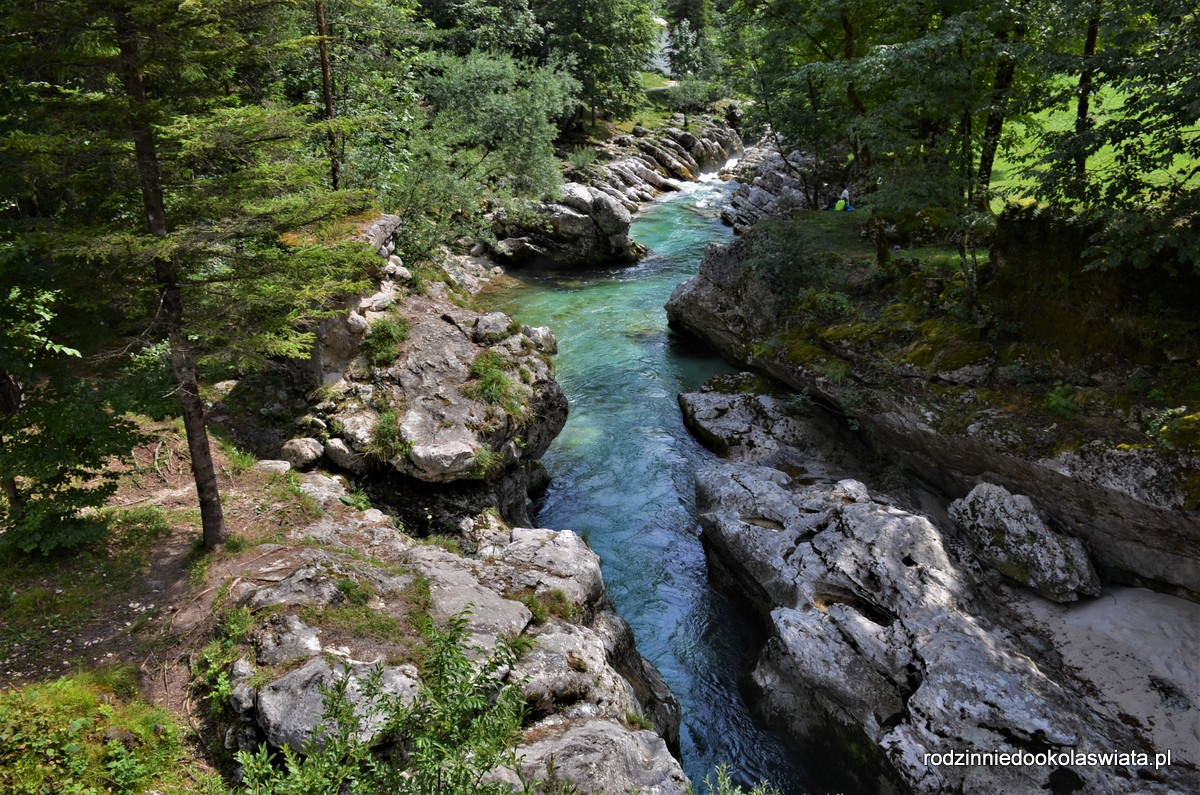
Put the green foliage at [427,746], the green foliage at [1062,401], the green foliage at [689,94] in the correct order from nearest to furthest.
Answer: the green foliage at [427,746] < the green foliage at [1062,401] < the green foliage at [689,94]

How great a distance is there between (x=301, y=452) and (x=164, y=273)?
17.4 ft

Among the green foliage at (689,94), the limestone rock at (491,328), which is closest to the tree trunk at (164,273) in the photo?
the limestone rock at (491,328)

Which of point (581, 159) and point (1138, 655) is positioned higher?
point (581, 159)

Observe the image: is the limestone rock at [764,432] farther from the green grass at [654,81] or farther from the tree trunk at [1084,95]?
the green grass at [654,81]

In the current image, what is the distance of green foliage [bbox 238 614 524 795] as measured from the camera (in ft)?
16.4

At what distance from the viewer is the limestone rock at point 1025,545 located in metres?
10.5

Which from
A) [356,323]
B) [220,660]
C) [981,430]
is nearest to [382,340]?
[356,323]

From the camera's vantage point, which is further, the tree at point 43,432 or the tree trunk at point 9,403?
the tree trunk at point 9,403

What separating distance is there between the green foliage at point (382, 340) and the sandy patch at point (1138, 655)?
1241 centimetres

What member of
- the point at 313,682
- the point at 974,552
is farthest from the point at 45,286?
the point at 974,552

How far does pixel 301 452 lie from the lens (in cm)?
1246

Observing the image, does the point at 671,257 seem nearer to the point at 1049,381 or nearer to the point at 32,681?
the point at 1049,381

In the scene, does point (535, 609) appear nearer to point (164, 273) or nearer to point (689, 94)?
point (164, 273)

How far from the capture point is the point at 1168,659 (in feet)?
30.4
